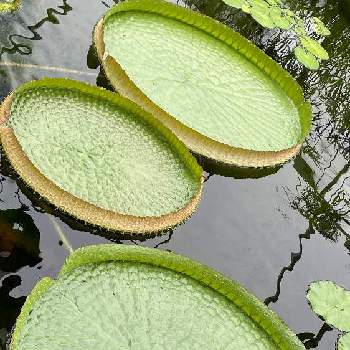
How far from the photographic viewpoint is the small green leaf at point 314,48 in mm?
3504

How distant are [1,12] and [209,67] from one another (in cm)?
95

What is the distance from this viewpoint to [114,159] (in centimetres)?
235

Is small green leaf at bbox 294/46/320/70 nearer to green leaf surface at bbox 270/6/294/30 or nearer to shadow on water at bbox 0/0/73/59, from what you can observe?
green leaf surface at bbox 270/6/294/30

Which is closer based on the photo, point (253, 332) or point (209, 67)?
point (253, 332)

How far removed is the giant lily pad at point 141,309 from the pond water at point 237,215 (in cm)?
14

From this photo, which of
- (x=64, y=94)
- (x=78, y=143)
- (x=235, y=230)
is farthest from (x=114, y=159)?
(x=235, y=230)

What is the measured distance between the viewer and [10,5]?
2928 millimetres

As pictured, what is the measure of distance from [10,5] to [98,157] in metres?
1.04

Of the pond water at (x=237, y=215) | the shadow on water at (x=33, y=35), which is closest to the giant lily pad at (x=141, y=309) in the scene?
the pond water at (x=237, y=215)

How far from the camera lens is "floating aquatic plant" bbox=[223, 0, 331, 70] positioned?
11.2 ft

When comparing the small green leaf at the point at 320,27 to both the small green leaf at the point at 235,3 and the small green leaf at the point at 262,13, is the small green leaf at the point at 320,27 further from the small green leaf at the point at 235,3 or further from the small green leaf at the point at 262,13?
the small green leaf at the point at 235,3

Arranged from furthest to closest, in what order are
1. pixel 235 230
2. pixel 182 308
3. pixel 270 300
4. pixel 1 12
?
1. pixel 1 12
2. pixel 235 230
3. pixel 270 300
4. pixel 182 308

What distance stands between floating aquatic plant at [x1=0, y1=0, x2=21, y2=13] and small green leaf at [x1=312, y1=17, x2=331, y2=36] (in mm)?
1731

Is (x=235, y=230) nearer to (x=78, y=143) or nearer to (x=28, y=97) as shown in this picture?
(x=78, y=143)
